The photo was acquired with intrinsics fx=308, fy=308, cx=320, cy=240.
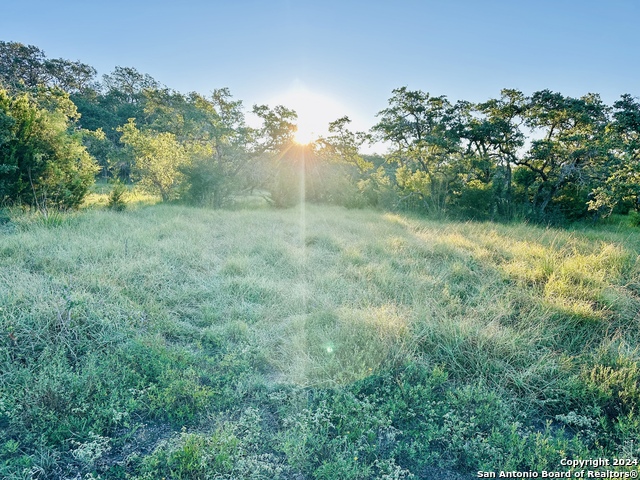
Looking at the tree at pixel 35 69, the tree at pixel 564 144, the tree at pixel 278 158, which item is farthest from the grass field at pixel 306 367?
the tree at pixel 35 69

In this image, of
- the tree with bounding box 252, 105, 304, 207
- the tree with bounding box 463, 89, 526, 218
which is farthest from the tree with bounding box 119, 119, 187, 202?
the tree with bounding box 463, 89, 526, 218

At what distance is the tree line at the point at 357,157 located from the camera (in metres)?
8.08

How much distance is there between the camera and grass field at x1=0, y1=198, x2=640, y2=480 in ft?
6.55

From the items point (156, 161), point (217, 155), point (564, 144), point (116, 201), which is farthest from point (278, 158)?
point (564, 144)

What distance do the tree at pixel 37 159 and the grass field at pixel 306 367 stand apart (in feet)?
12.3

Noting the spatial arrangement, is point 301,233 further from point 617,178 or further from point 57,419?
point 617,178

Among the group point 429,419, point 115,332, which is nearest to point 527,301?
point 429,419

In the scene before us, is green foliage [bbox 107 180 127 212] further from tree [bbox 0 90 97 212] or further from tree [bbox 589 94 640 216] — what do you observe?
tree [bbox 589 94 640 216]

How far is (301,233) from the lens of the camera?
8281 millimetres

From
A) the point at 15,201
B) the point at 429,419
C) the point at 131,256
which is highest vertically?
the point at 15,201

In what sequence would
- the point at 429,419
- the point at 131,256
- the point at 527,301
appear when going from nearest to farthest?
the point at 429,419 → the point at 527,301 → the point at 131,256

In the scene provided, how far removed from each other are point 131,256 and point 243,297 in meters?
2.34

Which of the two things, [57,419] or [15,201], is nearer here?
[57,419]

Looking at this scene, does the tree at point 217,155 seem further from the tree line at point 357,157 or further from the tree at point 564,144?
the tree at point 564,144
